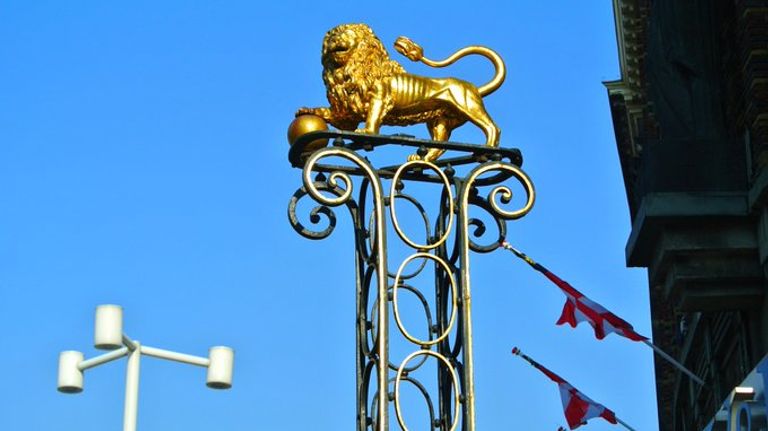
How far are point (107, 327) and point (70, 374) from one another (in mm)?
1098

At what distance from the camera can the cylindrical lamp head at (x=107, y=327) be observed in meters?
14.4

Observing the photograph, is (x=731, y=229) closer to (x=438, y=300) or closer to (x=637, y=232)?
(x=637, y=232)

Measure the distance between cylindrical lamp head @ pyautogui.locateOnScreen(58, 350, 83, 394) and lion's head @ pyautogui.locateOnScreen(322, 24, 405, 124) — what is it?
3.70m

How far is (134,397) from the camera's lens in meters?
15.3

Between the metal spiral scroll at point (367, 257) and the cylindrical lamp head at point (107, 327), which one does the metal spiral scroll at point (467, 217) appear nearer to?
the metal spiral scroll at point (367, 257)

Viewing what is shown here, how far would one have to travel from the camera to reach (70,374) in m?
15.2

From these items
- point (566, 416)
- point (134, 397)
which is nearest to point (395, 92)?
point (134, 397)

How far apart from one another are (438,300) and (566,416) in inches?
417

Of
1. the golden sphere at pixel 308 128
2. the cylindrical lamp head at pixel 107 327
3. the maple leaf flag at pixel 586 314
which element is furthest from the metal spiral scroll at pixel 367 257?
the maple leaf flag at pixel 586 314

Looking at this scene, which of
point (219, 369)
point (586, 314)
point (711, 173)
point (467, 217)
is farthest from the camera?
point (586, 314)

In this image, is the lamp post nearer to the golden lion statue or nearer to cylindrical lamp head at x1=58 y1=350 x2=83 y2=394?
cylindrical lamp head at x1=58 y1=350 x2=83 y2=394

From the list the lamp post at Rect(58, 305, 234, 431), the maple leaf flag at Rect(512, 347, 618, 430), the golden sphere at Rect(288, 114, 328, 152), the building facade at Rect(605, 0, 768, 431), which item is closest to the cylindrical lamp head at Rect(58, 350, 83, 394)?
the lamp post at Rect(58, 305, 234, 431)

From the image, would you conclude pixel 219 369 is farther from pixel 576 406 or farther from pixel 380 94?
pixel 576 406

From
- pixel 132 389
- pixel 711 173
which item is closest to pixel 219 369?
pixel 132 389
